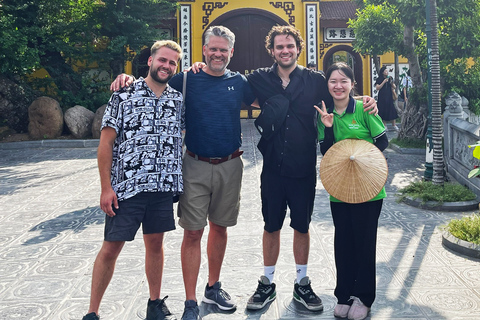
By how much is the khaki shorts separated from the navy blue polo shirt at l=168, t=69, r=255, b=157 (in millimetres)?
111

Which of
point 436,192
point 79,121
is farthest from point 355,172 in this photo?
point 79,121

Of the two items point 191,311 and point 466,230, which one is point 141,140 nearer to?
point 191,311

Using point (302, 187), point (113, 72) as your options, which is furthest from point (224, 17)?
point (302, 187)

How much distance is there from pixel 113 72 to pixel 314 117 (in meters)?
14.8

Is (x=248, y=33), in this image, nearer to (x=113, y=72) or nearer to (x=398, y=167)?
(x=113, y=72)

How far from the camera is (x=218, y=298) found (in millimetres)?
4184

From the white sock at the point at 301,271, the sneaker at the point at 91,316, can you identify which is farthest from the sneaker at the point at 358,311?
the sneaker at the point at 91,316

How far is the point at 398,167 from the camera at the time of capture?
35.0 ft

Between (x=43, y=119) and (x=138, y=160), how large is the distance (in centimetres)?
1293

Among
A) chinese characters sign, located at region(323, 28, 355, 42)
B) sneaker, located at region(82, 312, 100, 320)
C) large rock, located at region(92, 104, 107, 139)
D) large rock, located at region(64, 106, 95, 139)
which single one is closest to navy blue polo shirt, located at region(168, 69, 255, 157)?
sneaker, located at region(82, 312, 100, 320)

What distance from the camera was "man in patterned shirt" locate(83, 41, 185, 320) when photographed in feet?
12.0

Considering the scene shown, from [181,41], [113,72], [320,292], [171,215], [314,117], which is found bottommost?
[320,292]

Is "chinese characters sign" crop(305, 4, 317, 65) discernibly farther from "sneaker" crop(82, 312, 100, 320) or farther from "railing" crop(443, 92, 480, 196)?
"sneaker" crop(82, 312, 100, 320)

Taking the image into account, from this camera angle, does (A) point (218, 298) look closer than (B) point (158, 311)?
No
